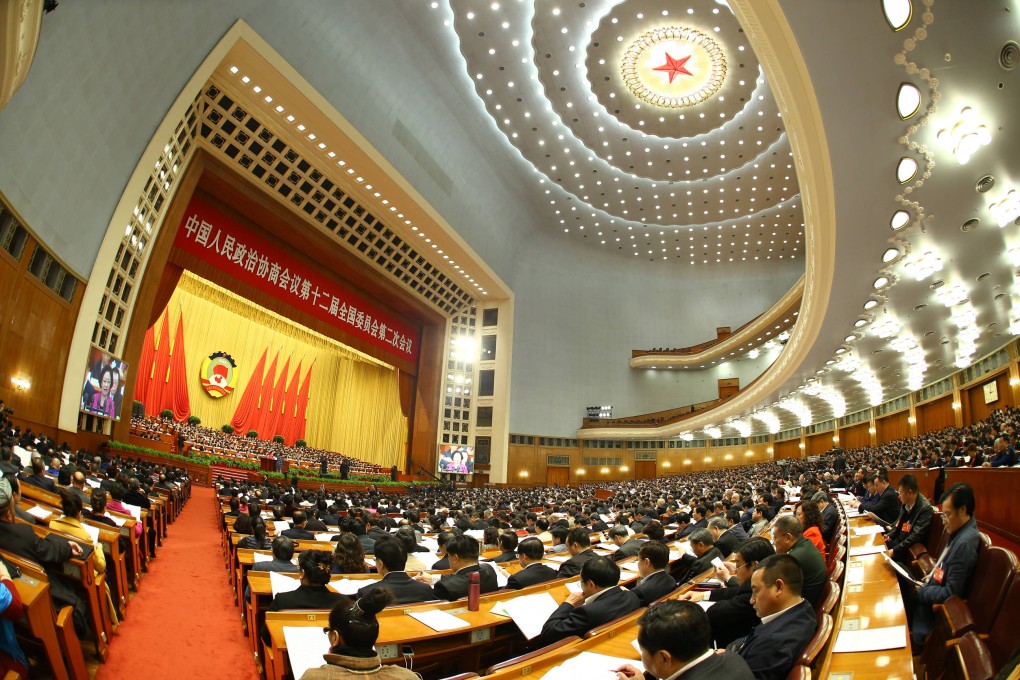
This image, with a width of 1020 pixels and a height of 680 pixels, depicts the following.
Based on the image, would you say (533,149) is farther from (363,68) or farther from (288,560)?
(288,560)

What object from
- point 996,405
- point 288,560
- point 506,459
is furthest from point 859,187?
point 506,459

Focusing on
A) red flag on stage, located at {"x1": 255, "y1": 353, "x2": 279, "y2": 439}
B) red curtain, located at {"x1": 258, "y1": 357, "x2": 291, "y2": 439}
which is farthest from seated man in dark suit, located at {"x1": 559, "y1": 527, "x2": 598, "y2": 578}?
red curtain, located at {"x1": 258, "y1": 357, "x2": 291, "y2": 439}

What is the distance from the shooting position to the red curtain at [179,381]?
2162 cm

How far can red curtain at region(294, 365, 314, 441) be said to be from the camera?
26.6 meters

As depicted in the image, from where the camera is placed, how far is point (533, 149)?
877 inches

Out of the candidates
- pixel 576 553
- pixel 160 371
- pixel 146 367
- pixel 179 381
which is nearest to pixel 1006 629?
pixel 576 553

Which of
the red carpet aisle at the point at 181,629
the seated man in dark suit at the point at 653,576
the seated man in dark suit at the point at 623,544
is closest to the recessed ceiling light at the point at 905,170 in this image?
the seated man in dark suit at the point at 623,544

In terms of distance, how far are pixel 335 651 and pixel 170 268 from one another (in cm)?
1574

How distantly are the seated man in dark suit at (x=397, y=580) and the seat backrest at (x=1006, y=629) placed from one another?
8.22ft

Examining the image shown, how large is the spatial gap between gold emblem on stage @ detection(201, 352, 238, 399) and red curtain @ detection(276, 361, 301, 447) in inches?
108

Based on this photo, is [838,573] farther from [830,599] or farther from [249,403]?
[249,403]

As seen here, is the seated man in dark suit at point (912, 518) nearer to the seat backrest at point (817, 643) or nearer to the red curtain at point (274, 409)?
the seat backrest at point (817, 643)

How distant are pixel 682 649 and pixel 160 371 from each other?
24.2 meters

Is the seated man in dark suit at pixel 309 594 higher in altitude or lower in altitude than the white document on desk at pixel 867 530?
lower
